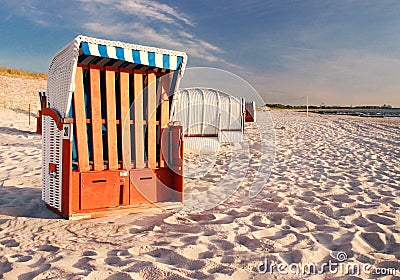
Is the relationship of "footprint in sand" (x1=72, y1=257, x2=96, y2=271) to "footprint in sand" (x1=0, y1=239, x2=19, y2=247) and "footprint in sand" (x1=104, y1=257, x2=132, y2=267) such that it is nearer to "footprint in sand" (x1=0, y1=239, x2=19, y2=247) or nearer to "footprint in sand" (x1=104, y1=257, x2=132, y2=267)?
"footprint in sand" (x1=104, y1=257, x2=132, y2=267)

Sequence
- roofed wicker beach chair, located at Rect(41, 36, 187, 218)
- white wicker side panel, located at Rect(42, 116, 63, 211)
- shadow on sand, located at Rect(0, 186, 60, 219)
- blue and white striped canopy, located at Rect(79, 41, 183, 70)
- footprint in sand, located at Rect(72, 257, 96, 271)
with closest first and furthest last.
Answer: footprint in sand, located at Rect(72, 257, 96, 271) → blue and white striped canopy, located at Rect(79, 41, 183, 70) → roofed wicker beach chair, located at Rect(41, 36, 187, 218) → white wicker side panel, located at Rect(42, 116, 63, 211) → shadow on sand, located at Rect(0, 186, 60, 219)

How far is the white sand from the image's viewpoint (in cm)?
306

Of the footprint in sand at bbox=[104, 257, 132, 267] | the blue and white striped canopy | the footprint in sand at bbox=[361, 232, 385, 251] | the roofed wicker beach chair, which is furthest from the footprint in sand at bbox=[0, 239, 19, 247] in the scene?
the footprint in sand at bbox=[361, 232, 385, 251]

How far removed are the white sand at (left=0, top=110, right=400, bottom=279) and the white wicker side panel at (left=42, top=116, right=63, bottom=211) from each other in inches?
9.3

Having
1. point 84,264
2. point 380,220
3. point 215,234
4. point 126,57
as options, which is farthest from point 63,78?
point 380,220

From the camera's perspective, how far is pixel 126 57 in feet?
14.4

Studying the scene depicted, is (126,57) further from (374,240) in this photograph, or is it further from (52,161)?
(374,240)

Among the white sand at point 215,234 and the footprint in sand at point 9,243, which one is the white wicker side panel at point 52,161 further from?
the footprint in sand at point 9,243

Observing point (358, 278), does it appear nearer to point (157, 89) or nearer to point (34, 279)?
point (34, 279)

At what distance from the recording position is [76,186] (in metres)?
4.56

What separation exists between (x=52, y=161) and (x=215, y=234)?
8.11 feet

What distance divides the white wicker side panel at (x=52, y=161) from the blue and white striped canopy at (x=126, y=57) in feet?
3.50

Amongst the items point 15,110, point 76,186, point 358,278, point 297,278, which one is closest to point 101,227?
point 76,186

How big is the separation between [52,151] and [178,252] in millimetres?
2458
